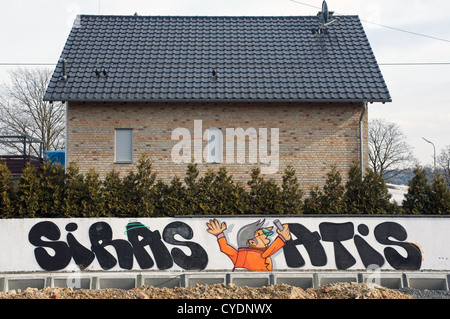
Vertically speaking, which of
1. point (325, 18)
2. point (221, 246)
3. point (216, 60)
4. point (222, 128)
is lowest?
point (221, 246)

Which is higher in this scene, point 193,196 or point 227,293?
point 193,196

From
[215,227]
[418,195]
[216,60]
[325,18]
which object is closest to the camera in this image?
[215,227]

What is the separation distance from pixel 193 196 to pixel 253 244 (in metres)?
3.26

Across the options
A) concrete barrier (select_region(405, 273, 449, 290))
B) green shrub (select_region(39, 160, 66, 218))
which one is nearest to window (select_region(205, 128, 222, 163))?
green shrub (select_region(39, 160, 66, 218))

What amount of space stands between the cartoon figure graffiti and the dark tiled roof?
228 inches

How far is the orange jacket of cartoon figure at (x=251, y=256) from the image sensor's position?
40.4ft

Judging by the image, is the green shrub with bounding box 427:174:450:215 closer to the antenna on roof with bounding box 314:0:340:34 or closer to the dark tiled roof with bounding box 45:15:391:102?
the dark tiled roof with bounding box 45:15:391:102

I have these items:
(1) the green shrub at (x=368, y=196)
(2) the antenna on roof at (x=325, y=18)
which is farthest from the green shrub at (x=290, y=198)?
(2) the antenna on roof at (x=325, y=18)

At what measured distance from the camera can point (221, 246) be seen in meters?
12.4

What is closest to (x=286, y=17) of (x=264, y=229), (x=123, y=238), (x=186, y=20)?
(x=186, y=20)

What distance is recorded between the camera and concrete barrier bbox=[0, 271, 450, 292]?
431 inches

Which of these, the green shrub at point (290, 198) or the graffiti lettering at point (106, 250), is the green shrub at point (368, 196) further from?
the graffiti lettering at point (106, 250)
